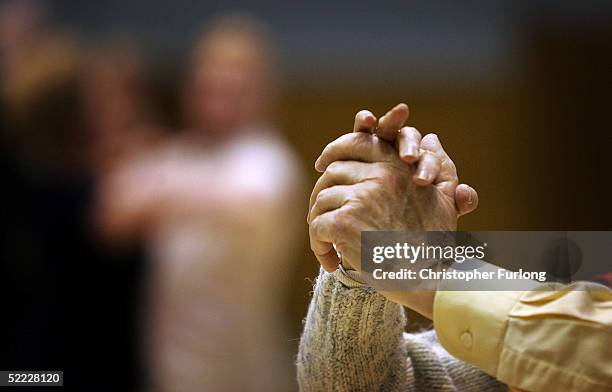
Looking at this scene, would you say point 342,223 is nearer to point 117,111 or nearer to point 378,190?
point 378,190

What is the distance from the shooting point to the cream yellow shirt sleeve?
0.72 m

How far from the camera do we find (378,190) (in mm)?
799

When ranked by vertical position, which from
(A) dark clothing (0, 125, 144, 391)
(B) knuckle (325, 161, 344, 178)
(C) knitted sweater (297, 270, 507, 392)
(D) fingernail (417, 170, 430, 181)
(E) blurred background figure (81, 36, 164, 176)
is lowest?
(C) knitted sweater (297, 270, 507, 392)

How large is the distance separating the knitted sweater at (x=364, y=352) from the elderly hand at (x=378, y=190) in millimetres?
65

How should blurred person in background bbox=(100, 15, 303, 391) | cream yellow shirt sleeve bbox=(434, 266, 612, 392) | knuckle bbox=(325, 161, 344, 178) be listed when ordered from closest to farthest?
cream yellow shirt sleeve bbox=(434, 266, 612, 392), knuckle bbox=(325, 161, 344, 178), blurred person in background bbox=(100, 15, 303, 391)

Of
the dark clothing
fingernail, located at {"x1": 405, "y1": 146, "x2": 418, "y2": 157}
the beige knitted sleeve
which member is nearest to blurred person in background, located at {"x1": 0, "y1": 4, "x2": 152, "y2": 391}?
the dark clothing

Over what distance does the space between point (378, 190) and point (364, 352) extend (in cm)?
20

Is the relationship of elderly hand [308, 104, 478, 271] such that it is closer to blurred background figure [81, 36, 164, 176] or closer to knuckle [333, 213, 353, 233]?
knuckle [333, 213, 353, 233]

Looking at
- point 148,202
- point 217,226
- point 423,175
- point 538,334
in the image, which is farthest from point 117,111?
point 538,334

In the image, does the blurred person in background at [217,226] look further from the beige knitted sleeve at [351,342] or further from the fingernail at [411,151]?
the fingernail at [411,151]

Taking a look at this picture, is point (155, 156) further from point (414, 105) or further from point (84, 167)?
point (414, 105)

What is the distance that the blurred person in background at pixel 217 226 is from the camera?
0.96m

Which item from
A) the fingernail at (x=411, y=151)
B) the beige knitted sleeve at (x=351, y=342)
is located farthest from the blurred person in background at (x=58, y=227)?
the fingernail at (x=411, y=151)

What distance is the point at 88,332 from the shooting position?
88 cm
